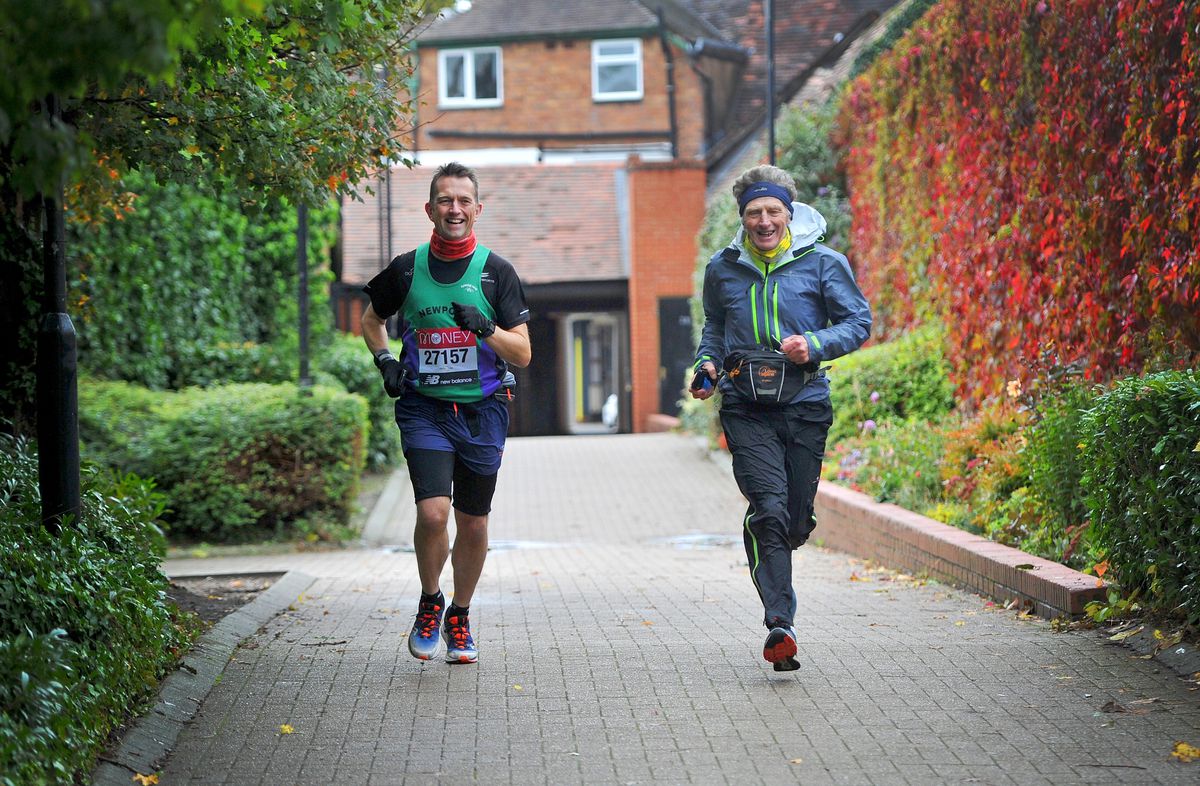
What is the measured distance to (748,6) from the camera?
34.8 metres

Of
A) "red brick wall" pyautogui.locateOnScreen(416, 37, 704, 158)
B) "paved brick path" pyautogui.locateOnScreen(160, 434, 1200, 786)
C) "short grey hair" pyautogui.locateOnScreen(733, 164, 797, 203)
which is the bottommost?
"paved brick path" pyautogui.locateOnScreen(160, 434, 1200, 786)

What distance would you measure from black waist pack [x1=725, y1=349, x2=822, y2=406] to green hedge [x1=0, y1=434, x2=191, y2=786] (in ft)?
7.95

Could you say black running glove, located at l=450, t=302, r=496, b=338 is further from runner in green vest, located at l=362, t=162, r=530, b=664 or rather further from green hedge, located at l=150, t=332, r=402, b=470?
green hedge, located at l=150, t=332, r=402, b=470

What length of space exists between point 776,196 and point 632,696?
209 cm

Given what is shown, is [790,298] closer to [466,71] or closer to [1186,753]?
[1186,753]

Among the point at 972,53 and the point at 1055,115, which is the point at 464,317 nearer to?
the point at 1055,115

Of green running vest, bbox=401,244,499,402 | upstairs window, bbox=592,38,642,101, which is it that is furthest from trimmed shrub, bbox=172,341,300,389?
upstairs window, bbox=592,38,642,101

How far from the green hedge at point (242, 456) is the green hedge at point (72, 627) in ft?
20.2

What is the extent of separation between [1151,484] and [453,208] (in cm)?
297

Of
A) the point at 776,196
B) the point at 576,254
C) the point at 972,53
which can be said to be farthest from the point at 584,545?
the point at 576,254

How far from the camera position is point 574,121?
1325 inches

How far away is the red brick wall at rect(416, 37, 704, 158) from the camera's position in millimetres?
33031

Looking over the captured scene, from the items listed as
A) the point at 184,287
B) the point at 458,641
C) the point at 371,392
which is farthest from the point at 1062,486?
the point at 371,392

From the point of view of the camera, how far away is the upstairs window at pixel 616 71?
33.2 m
